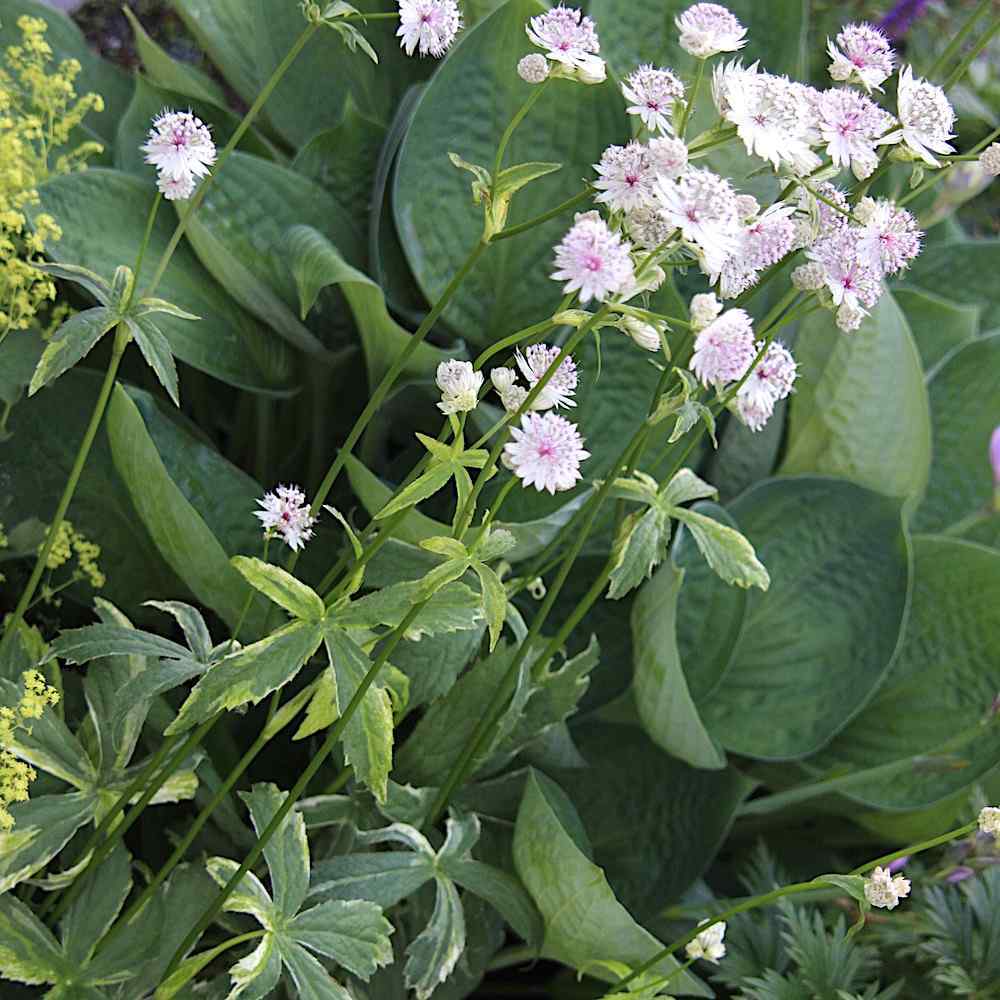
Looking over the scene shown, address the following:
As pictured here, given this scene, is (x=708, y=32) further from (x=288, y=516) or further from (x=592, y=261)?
(x=288, y=516)

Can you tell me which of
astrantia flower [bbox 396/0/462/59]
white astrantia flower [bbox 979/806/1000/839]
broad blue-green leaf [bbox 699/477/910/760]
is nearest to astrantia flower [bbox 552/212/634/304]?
astrantia flower [bbox 396/0/462/59]

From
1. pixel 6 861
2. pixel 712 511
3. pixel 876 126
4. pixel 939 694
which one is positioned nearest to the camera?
pixel 876 126

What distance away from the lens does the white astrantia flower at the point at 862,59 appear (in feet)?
1.42

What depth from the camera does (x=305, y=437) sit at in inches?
34.1

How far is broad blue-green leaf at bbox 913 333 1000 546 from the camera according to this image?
36.4 inches

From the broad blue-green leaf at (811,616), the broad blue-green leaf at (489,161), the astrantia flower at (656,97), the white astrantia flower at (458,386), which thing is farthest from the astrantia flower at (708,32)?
the broad blue-green leaf at (811,616)

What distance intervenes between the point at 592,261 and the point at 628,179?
4 centimetres

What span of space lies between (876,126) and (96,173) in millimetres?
472

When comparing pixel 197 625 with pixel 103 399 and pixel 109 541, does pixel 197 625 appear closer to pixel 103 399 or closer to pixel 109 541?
pixel 103 399

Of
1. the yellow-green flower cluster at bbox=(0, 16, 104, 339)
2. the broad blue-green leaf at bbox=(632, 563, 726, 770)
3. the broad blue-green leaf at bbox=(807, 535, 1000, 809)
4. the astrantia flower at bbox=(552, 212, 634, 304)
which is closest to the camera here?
the astrantia flower at bbox=(552, 212, 634, 304)

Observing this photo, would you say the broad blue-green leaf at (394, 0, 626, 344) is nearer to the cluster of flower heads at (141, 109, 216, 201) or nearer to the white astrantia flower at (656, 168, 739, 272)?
the cluster of flower heads at (141, 109, 216, 201)

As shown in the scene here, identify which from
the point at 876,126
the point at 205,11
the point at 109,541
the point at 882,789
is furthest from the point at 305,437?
the point at 876,126

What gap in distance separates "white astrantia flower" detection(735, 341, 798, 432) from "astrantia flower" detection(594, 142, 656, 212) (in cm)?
9

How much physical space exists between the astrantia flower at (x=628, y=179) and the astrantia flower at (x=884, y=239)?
0.09 meters
